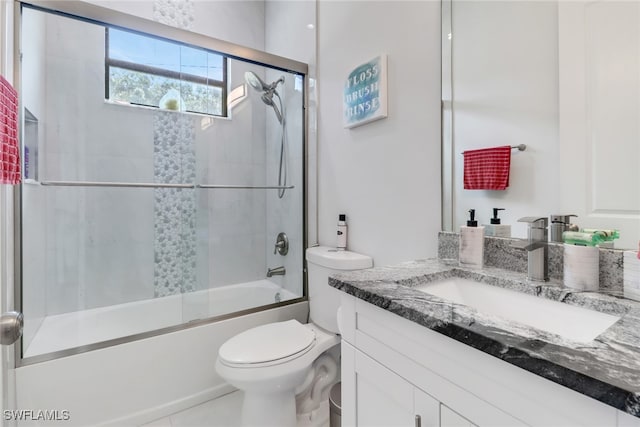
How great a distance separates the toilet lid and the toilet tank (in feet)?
0.39

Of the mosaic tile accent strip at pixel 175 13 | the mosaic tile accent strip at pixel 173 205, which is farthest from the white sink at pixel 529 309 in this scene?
the mosaic tile accent strip at pixel 175 13

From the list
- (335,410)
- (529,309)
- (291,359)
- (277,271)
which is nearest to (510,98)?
(529,309)

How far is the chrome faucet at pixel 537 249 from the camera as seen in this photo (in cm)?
81

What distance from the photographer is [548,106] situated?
0.88 m

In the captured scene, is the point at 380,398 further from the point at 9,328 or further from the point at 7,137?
the point at 7,137

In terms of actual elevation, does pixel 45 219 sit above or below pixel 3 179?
below

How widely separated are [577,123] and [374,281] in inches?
27.7

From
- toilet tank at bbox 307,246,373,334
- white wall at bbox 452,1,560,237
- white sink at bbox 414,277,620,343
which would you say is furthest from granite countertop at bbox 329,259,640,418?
toilet tank at bbox 307,246,373,334

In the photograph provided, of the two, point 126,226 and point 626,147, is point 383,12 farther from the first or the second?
point 126,226

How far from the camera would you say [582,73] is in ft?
2.65

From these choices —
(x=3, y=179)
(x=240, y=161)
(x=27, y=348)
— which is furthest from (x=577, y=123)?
(x=27, y=348)

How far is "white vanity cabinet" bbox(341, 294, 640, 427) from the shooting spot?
16.8 inches

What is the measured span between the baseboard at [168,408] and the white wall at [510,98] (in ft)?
4.97

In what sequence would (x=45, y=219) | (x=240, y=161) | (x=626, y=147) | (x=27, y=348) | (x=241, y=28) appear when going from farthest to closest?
1. (x=241, y=28)
2. (x=240, y=161)
3. (x=45, y=219)
4. (x=27, y=348)
5. (x=626, y=147)
